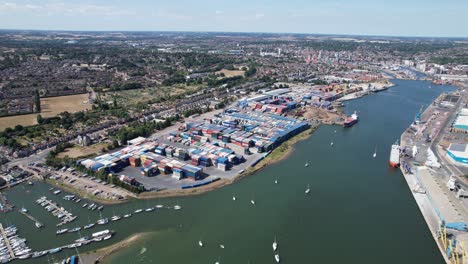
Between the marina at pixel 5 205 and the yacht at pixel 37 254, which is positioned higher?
the marina at pixel 5 205

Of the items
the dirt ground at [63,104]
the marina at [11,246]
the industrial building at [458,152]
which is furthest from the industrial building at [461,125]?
the dirt ground at [63,104]

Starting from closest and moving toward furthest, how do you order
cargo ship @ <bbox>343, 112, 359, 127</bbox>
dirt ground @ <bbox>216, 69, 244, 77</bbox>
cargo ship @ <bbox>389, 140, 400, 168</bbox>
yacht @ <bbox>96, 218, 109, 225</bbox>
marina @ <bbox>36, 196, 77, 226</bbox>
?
yacht @ <bbox>96, 218, 109, 225</bbox> < marina @ <bbox>36, 196, 77, 226</bbox> < cargo ship @ <bbox>389, 140, 400, 168</bbox> < cargo ship @ <bbox>343, 112, 359, 127</bbox> < dirt ground @ <bbox>216, 69, 244, 77</bbox>

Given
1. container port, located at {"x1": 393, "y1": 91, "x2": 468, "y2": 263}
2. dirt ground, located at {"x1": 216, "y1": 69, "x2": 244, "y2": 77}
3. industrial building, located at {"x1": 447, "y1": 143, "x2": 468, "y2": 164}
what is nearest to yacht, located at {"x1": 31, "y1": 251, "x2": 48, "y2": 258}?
container port, located at {"x1": 393, "y1": 91, "x2": 468, "y2": 263}

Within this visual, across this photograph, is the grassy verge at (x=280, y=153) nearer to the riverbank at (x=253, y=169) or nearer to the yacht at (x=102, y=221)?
the riverbank at (x=253, y=169)

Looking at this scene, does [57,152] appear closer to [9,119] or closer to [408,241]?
[9,119]

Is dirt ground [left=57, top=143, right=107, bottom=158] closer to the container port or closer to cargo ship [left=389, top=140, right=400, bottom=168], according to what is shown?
cargo ship [left=389, top=140, right=400, bottom=168]
